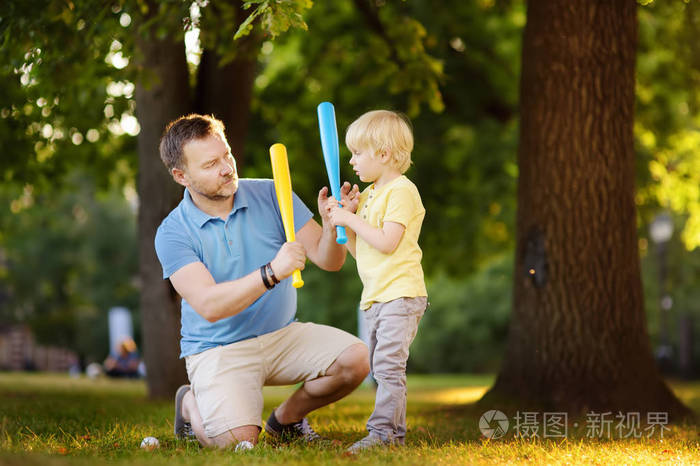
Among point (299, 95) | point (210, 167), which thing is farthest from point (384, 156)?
point (299, 95)

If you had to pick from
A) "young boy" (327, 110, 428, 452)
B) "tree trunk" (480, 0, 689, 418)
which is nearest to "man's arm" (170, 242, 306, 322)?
"young boy" (327, 110, 428, 452)

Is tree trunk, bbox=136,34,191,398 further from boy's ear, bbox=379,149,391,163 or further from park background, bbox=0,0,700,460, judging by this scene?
boy's ear, bbox=379,149,391,163

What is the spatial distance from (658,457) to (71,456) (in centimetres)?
279

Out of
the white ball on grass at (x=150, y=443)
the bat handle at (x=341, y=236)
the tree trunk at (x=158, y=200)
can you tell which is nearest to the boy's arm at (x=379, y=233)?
the bat handle at (x=341, y=236)

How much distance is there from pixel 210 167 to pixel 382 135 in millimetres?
911

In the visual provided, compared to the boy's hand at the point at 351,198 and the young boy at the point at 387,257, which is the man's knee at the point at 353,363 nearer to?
the young boy at the point at 387,257

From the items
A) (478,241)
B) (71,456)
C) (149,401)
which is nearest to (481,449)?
(71,456)

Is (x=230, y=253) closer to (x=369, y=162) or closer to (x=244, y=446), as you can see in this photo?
(x=369, y=162)

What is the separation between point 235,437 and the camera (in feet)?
13.3

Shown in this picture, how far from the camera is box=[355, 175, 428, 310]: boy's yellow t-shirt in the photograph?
401 cm

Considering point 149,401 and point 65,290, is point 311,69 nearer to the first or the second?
point 149,401

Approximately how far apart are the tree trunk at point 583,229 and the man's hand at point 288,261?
111 inches

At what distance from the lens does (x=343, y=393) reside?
437cm

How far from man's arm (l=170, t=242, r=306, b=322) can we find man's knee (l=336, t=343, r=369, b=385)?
0.64 m
